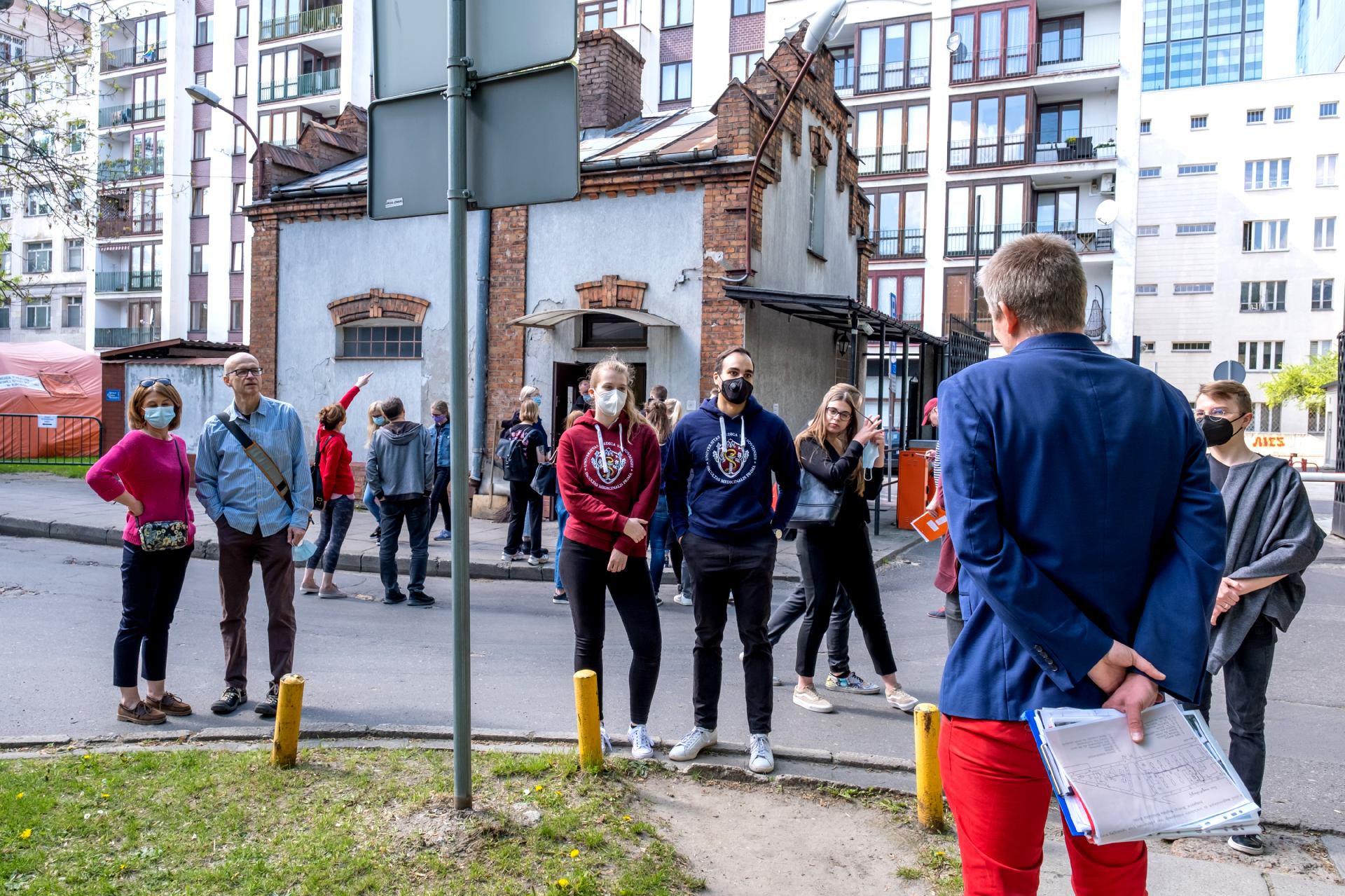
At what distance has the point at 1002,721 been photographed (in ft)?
7.47

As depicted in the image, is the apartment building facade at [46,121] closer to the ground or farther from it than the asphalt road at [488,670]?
farther from it

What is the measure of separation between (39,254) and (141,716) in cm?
5515

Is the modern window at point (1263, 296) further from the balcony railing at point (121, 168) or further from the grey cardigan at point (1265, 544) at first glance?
the grey cardigan at point (1265, 544)

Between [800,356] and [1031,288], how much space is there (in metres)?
14.2

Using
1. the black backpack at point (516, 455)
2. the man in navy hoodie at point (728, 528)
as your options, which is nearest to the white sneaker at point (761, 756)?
the man in navy hoodie at point (728, 528)

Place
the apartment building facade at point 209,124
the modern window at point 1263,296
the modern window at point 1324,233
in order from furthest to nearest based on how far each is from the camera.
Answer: the modern window at point 1263,296 < the modern window at point 1324,233 < the apartment building facade at point 209,124

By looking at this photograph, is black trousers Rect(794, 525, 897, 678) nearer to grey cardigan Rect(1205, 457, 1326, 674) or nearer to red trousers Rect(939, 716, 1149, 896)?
grey cardigan Rect(1205, 457, 1326, 674)

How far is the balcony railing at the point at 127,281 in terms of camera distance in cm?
4597

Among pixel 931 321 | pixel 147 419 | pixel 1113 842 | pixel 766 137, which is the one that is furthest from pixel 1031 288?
pixel 931 321

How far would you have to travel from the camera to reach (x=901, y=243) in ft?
135

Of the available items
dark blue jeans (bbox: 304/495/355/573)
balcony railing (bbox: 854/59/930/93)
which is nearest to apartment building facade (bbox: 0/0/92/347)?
dark blue jeans (bbox: 304/495/355/573)

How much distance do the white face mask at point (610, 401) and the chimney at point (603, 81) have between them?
1388 centimetres

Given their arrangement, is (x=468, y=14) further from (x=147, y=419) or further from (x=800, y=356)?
(x=800, y=356)

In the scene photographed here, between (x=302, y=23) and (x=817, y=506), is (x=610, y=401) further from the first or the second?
Result: (x=302, y=23)
